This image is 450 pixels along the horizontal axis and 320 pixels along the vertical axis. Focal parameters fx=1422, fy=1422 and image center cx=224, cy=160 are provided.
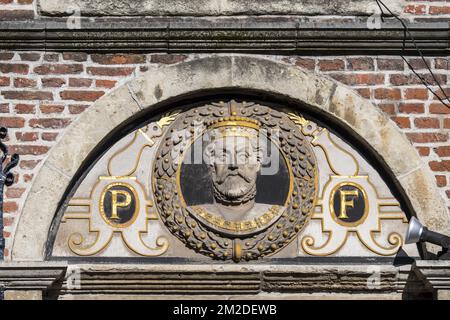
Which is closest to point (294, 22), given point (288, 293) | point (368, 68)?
point (368, 68)

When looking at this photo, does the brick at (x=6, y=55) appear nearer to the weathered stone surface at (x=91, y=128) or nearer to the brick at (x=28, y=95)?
the brick at (x=28, y=95)

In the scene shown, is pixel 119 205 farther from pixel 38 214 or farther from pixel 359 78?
pixel 359 78

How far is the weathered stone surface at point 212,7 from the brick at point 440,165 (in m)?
0.96

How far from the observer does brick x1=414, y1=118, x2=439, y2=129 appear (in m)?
8.44

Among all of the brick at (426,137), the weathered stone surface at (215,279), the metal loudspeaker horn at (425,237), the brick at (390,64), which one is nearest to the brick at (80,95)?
the weathered stone surface at (215,279)

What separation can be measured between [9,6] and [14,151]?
0.89 m

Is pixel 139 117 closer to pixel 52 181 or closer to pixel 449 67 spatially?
pixel 52 181

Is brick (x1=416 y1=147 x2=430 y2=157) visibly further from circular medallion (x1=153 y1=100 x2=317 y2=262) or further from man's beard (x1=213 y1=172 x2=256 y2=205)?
man's beard (x1=213 y1=172 x2=256 y2=205)

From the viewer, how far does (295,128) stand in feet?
28.0

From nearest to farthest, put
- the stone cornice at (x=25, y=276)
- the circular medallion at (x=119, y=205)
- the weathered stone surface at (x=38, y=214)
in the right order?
the stone cornice at (x=25, y=276) < the weathered stone surface at (x=38, y=214) < the circular medallion at (x=119, y=205)

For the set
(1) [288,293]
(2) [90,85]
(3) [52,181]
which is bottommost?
(1) [288,293]

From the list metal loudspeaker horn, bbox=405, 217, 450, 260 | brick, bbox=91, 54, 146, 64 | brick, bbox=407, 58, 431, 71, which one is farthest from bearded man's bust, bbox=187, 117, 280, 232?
brick, bbox=407, 58, 431, 71

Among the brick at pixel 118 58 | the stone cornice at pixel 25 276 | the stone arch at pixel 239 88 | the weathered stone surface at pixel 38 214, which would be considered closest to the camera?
the stone cornice at pixel 25 276

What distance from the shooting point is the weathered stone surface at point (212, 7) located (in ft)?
27.9
